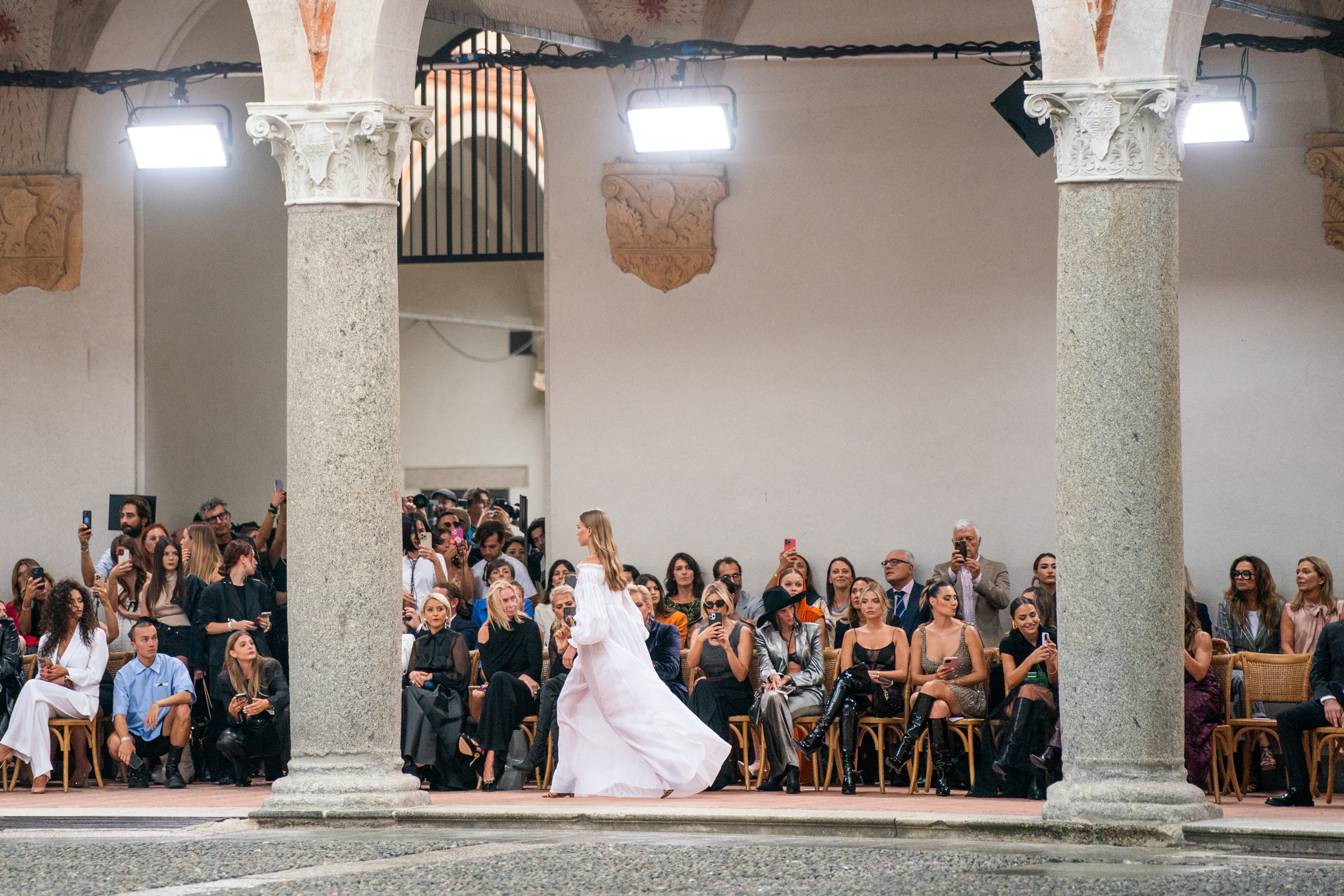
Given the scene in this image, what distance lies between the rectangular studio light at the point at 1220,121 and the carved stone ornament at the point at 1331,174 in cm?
111

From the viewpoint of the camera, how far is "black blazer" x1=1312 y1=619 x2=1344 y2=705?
884 centimetres

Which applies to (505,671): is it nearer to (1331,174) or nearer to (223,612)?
(223,612)

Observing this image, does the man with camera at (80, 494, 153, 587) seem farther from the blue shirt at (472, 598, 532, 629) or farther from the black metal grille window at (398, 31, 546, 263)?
the black metal grille window at (398, 31, 546, 263)

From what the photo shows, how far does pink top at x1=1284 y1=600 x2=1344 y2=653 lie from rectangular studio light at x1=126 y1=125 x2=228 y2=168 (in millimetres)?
7373

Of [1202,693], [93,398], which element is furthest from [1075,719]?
[93,398]

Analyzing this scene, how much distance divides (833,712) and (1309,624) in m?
2.82

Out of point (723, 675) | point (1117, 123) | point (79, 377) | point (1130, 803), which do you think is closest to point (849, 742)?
point (723, 675)

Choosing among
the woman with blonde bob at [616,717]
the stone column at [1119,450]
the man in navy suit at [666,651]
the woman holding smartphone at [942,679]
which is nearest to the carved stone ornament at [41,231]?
the man in navy suit at [666,651]

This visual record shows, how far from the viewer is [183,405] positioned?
14125mm

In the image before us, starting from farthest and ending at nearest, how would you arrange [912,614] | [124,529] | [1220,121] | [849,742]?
[124,529] → [912,614] → [1220,121] → [849,742]

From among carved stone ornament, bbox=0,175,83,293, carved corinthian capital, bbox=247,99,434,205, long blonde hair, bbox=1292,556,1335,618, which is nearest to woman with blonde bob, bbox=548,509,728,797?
carved corinthian capital, bbox=247,99,434,205

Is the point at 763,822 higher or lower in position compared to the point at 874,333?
lower

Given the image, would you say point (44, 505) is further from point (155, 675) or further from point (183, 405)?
point (155, 675)

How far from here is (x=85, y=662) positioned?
10.6m
